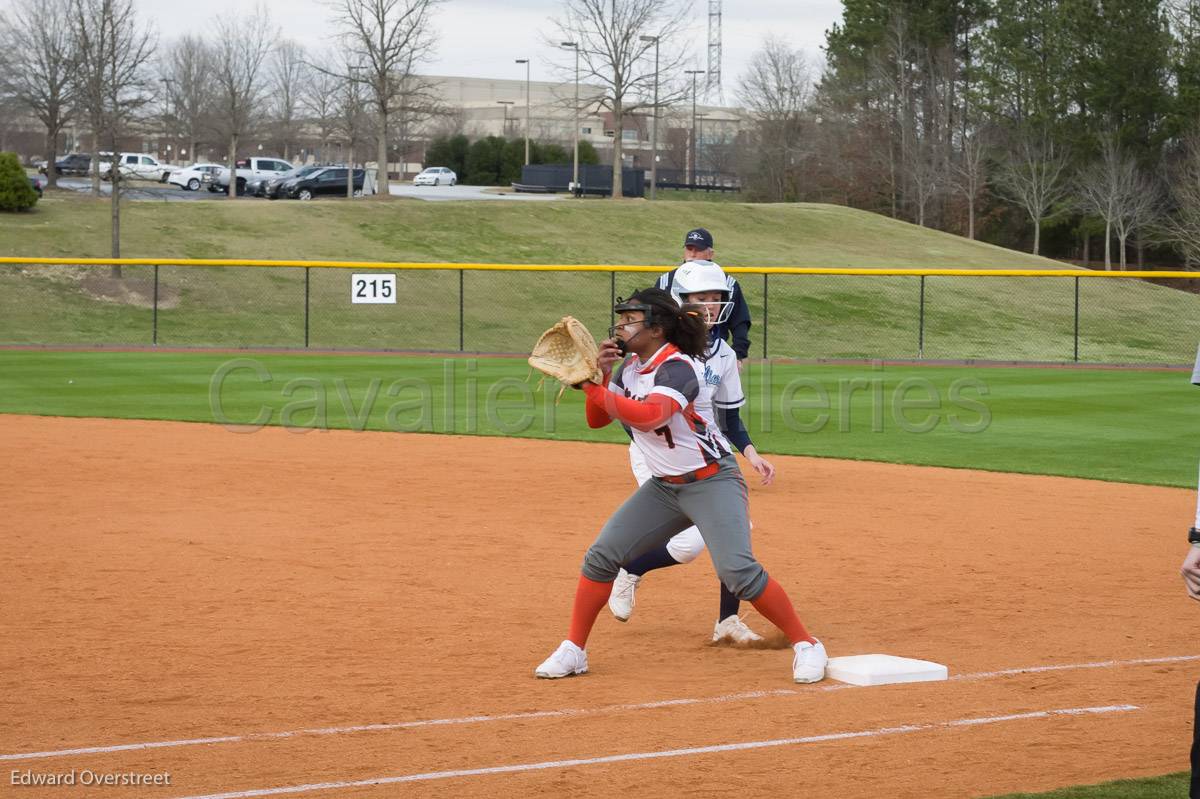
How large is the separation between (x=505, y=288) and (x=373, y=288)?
7087mm

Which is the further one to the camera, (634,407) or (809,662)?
(809,662)

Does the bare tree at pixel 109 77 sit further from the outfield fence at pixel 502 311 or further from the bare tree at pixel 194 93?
the bare tree at pixel 194 93

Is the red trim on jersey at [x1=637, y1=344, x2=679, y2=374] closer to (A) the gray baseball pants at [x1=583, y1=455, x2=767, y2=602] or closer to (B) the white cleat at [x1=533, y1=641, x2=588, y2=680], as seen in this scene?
(A) the gray baseball pants at [x1=583, y1=455, x2=767, y2=602]

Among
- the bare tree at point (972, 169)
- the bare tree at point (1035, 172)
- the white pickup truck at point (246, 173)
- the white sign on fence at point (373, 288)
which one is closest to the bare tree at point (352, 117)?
the white pickup truck at point (246, 173)

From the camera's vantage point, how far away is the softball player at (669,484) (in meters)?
6.04

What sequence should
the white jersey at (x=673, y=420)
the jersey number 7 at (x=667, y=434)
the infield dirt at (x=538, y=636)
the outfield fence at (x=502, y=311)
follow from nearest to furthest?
the infield dirt at (x=538, y=636) → the white jersey at (x=673, y=420) → the jersey number 7 at (x=667, y=434) → the outfield fence at (x=502, y=311)

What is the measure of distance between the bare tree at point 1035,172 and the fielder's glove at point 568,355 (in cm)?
5823

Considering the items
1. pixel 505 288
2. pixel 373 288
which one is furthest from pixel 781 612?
pixel 505 288

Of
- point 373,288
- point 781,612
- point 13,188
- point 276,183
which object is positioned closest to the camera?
point 781,612

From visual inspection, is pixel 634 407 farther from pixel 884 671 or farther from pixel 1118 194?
pixel 1118 194

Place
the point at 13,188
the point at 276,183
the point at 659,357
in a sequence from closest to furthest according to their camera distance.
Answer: the point at 659,357
the point at 13,188
the point at 276,183

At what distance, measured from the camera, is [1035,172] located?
60688mm

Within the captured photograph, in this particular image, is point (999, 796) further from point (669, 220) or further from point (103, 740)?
point (669, 220)

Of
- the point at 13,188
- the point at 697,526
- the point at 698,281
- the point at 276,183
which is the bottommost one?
the point at 697,526
